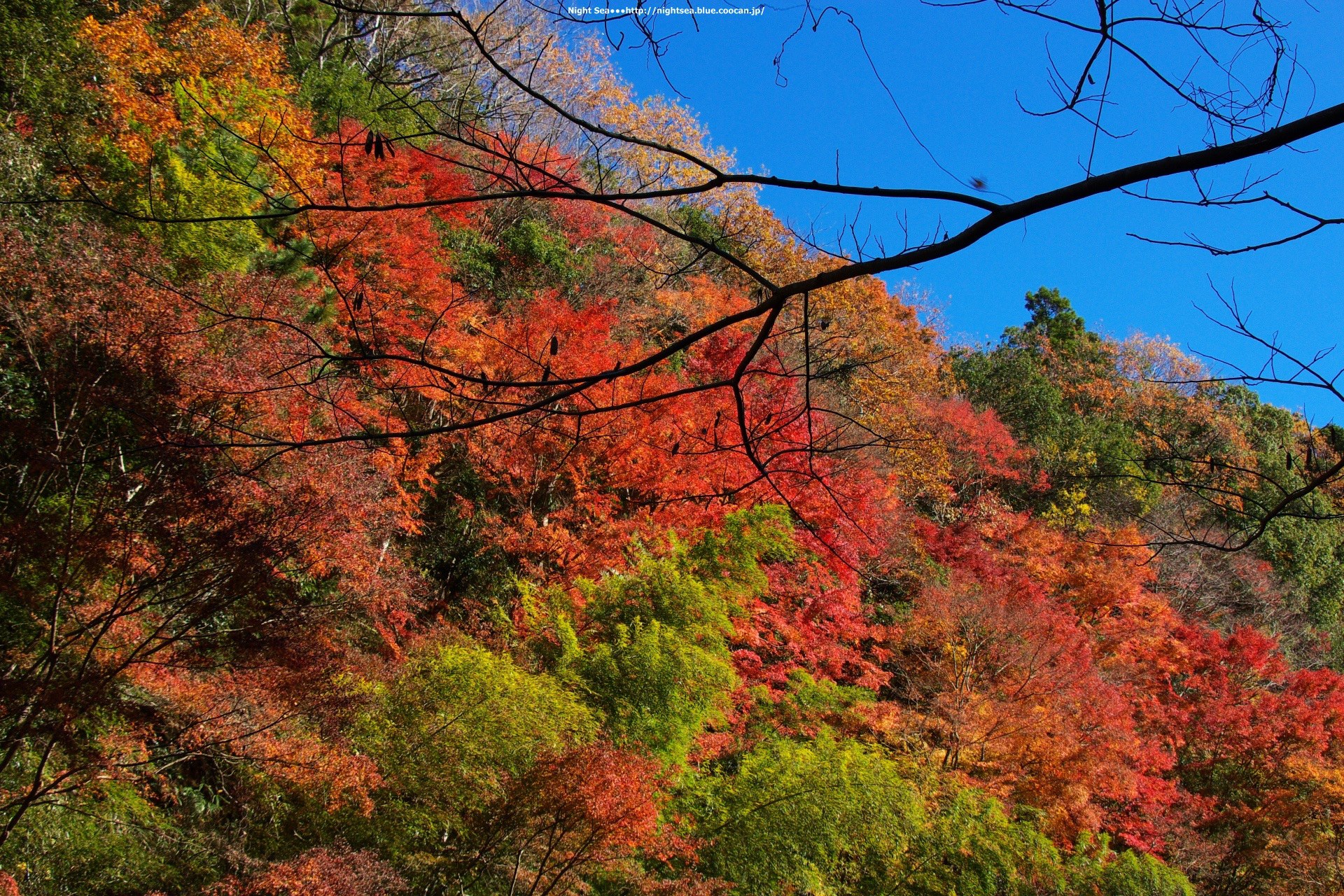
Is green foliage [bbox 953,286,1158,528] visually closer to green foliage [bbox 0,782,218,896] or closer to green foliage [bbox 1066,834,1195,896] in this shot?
green foliage [bbox 1066,834,1195,896]

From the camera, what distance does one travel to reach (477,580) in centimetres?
1330

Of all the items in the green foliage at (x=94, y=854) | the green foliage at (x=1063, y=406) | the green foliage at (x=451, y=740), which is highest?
the green foliage at (x=1063, y=406)

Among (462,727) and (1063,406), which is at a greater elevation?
(1063,406)

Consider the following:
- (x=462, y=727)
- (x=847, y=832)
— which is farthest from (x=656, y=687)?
(x=847, y=832)

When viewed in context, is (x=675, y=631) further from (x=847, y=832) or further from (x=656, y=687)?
(x=847, y=832)

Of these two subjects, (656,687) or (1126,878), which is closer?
(656,687)

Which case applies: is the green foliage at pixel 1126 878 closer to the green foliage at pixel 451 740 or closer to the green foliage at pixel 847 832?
the green foliage at pixel 847 832

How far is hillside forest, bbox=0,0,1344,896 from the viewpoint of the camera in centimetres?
562

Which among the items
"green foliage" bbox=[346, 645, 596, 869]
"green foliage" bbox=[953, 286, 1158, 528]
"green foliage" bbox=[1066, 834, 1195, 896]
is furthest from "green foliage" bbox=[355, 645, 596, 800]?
"green foliage" bbox=[953, 286, 1158, 528]

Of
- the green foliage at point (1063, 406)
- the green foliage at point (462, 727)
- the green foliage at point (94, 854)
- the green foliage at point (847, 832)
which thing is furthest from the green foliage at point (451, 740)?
the green foliage at point (1063, 406)

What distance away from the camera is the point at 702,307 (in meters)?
20.8

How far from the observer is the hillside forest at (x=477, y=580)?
18.5 feet

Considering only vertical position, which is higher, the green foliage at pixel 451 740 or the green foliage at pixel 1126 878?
the green foliage at pixel 1126 878

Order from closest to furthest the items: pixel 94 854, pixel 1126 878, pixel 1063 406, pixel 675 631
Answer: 1. pixel 94 854
2. pixel 675 631
3. pixel 1126 878
4. pixel 1063 406
